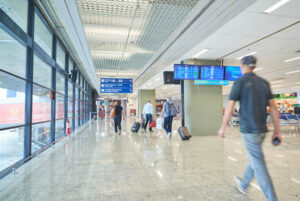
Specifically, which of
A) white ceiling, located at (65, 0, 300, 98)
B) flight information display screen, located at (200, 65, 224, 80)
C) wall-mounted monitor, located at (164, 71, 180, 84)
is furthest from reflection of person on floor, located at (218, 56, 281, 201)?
wall-mounted monitor, located at (164, 71, 180, 84)

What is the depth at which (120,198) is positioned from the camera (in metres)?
2.15

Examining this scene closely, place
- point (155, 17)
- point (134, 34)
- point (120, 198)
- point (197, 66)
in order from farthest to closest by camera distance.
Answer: point (197, 66) < point (134, 34) < point (155, 17) < point (120, 198)

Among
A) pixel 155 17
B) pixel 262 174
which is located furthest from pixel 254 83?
pixel 155 17

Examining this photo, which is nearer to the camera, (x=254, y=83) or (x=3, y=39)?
(x=254, y=83)

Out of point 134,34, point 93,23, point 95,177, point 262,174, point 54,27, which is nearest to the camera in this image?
point 262,174

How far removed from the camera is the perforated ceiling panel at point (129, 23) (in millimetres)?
4441

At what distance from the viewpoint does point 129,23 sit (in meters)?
5.45

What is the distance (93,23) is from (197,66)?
4.05 m

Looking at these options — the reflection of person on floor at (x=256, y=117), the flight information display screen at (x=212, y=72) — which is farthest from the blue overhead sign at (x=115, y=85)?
the reflection of person on floor at (x=256, y=117)

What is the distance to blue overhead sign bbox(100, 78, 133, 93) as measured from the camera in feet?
40.3

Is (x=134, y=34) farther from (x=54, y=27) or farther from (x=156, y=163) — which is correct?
(x=156, y=163)

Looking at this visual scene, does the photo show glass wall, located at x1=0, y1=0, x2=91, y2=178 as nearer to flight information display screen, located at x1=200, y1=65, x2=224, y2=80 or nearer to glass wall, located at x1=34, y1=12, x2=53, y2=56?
glass wall, located at x1=34, y1=12, x2=53, y2=56

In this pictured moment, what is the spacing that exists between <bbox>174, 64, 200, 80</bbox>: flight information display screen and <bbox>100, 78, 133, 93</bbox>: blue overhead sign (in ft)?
19.8

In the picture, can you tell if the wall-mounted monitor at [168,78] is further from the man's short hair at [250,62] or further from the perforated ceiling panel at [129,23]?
A: the man's short hair at [250,62]
